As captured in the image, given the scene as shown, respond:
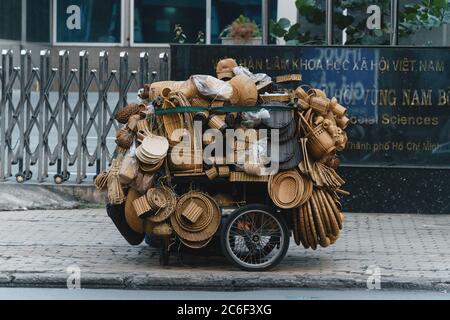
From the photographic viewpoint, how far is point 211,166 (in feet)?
36.2

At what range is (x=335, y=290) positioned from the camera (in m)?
10.6

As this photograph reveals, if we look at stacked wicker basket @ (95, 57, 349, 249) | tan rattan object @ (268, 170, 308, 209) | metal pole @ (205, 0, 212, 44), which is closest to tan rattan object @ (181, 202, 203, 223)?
stacked wicker basket @ (95, 57, 349, 249)

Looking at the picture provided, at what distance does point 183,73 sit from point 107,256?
12.4 ft

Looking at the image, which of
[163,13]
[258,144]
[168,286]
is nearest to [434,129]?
[258,144]

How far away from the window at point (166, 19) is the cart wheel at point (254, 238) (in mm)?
17809

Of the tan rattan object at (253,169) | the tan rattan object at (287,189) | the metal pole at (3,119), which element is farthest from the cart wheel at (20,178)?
the tan rattan object at (287,189)

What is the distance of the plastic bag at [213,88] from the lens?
11.2m

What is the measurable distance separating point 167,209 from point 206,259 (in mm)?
1052

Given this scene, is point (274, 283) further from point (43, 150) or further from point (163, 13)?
point (163, 13)

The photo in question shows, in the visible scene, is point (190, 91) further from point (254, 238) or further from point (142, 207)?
point (254, 238)

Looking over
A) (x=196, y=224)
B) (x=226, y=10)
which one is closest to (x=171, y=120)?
(x=196, y=224)

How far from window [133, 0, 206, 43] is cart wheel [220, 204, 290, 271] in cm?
1781

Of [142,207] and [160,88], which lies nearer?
[142,207]

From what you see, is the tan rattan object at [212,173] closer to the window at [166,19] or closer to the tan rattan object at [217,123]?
the tan rattan object at [217,123]
